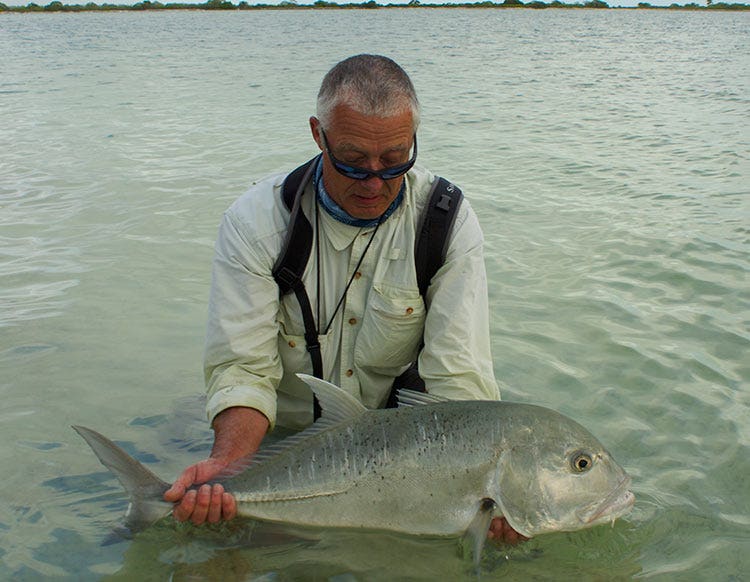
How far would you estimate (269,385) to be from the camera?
3.83m

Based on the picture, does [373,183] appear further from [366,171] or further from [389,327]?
[389,327]

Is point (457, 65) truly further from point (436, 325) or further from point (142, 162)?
point (436, 325)

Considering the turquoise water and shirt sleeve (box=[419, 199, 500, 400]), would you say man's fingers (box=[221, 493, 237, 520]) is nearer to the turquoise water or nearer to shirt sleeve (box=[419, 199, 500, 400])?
the turquoise water

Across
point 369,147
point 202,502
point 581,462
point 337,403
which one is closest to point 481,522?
point 581,462

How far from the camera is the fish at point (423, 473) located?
3.07 metres

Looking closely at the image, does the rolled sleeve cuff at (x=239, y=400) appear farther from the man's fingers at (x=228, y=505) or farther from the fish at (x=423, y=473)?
the man's fingers at (x=228, y=505)

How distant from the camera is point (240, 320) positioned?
374cm

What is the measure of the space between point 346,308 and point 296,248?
415mm

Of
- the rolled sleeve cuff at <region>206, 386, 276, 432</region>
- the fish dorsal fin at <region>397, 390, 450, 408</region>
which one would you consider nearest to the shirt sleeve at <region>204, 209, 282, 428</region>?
the rolled sleeve cuff at <region>206, 386, 276, 432</region>

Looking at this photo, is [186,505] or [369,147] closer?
[186,505]

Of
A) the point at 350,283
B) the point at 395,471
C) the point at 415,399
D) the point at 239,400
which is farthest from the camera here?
the point at 350,283

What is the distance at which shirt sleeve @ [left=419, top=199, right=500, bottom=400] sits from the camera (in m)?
3.73

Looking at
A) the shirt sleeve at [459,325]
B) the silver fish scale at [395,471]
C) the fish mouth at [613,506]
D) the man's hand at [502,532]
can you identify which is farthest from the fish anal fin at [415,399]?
the fish mouth at [613,506]

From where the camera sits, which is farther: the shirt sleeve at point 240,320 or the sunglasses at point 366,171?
the shirt sleeve at point 240,320
